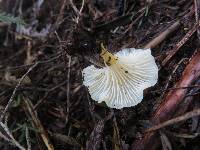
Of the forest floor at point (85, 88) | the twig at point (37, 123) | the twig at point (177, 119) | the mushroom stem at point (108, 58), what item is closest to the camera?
the twig at point (177, 119)

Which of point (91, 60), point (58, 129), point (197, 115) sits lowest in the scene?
point (58, 129)

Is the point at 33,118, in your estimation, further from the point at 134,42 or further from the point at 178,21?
the point at 178,21

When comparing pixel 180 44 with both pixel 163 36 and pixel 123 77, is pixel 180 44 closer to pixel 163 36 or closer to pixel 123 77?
pixel 163 36

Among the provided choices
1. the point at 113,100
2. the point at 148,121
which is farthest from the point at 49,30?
the point at 148,121

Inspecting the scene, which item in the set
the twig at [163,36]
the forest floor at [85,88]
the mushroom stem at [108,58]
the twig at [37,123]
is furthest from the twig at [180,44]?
the twig at [37,123]

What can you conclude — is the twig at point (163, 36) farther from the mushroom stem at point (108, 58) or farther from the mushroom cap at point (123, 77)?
the mushroom stem at point (108, 58)

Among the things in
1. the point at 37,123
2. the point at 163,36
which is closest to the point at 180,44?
the point at 163,36

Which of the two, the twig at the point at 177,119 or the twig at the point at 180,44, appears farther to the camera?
the twig at the point at 180,44
